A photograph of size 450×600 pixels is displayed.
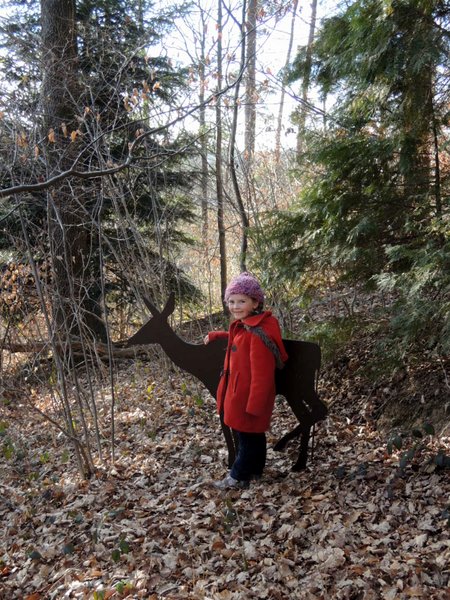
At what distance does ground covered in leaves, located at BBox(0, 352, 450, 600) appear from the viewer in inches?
118

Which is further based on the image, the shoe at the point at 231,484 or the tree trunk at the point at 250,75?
the tree trunk at the point at 250,75

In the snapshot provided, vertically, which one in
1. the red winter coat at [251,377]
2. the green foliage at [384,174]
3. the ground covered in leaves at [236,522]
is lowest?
the ground covered in leaves at [236,522]

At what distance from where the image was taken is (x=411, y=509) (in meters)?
3.41

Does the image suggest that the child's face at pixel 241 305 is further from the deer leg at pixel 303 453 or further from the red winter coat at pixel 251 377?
the deer leg at pixel 303 453

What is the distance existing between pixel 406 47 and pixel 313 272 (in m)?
2.29

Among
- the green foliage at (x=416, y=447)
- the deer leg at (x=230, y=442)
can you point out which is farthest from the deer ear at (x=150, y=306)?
Answer: the green foliage at (x=416, y=447)

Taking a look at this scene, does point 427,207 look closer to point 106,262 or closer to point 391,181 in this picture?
point 391,181

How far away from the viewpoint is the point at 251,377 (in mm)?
3779

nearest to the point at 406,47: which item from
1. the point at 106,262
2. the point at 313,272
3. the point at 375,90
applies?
the point at 375,90

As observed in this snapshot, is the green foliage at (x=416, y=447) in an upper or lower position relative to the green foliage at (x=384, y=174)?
lower

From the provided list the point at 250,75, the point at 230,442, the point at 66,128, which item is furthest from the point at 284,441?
the point at 250,75

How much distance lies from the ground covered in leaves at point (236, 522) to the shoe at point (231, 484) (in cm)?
7

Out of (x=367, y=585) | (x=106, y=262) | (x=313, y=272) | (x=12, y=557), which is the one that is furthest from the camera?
(x=106, y=262)

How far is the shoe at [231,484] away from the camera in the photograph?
13.6 feet
